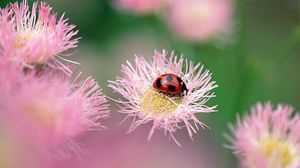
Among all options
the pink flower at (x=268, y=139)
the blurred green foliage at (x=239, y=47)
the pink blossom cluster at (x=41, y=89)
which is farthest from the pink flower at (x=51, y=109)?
the blurred green foliage at (x=239, y=47)

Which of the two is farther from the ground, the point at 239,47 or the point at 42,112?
the point at 239,47

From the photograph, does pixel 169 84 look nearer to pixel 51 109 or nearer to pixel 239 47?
pixel 51 109

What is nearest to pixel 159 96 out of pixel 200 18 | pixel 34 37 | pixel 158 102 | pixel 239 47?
pixel 158 102

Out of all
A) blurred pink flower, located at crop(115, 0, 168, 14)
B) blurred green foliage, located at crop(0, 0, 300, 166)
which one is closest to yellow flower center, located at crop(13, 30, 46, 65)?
blurred green foliage, located at crop(0, 0, 300, 166)

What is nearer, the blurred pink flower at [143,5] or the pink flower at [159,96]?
the pink flower at [159,96]

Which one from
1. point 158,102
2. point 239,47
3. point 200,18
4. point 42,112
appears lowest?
point 42,112

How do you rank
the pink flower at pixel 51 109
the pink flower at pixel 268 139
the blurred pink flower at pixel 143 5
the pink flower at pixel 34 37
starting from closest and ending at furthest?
the pink flower at pixel 51 109 < the pink flower at pixel 34 37 < the pink flower at pixel 268 139 < the blurred pink flower at pixel 143 5

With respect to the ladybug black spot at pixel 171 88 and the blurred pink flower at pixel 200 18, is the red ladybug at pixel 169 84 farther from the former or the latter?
the blurred pink flower at pixel 200 18
